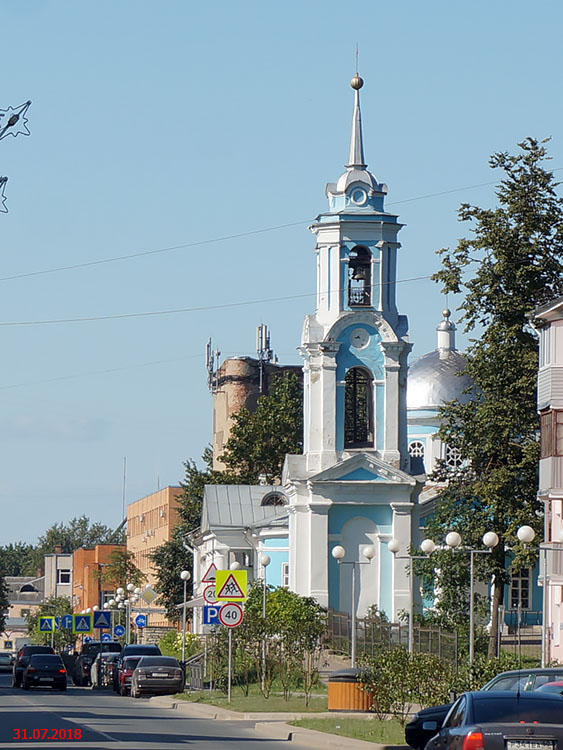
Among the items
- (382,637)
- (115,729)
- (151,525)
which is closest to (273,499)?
(382,637)

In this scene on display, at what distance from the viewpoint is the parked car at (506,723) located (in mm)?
14820

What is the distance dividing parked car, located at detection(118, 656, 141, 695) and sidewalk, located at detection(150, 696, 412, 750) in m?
6.22

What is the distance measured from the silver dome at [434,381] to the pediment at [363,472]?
52.1ft

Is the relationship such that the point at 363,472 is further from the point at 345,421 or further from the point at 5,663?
the point at 5,663

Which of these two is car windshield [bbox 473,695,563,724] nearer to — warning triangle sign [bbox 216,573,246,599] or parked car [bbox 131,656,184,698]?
warning triangle sign [bbox 216,573,246,599]

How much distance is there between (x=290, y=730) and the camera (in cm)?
2791

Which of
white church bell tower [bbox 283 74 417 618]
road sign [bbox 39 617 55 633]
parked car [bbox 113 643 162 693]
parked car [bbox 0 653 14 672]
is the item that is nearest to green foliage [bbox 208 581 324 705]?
parked car [bbox 113 643 162 693]

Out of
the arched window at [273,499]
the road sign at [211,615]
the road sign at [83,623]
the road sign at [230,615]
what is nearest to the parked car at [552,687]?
the road sign at [230,615]

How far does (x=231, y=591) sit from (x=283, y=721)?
492 cm

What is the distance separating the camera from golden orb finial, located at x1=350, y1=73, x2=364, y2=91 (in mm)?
66125

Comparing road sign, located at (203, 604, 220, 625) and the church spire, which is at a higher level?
the church spire

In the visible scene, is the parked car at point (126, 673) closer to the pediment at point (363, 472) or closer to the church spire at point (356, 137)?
the pediment at point (363, 472)

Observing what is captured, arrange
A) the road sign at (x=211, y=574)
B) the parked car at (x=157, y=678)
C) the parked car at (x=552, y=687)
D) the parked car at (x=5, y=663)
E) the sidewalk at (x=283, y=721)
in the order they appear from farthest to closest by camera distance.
Result: the parked car at (x=5, y=663)
the parked car at (x=157, y=678)
the road sign at (x=211, y=574)
the sidewalk at (x=283, y=721)
the parked car at (x=552, y=687)

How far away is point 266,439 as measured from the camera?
89.9 meters
